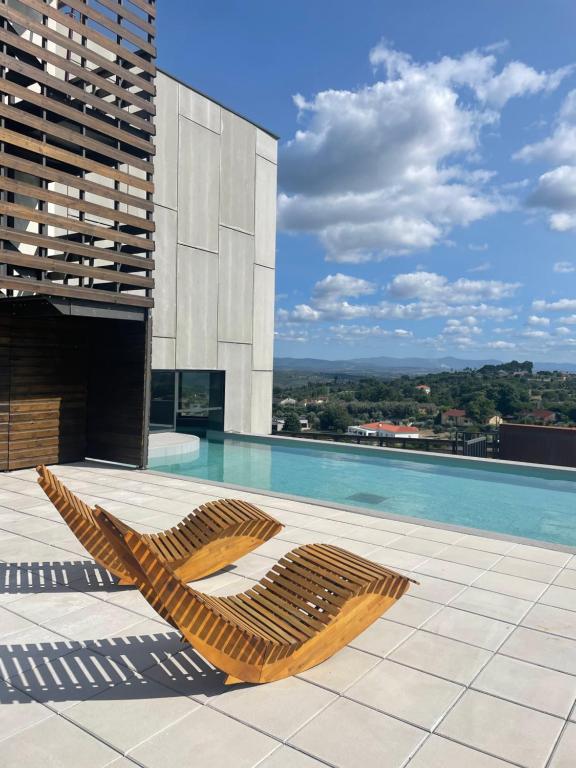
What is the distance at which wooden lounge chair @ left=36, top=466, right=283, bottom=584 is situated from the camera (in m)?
4.70

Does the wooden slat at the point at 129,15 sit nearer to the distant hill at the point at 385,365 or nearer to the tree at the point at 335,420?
the distant hill at the point at 385,365

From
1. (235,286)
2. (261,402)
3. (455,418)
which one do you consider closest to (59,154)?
(235,286)

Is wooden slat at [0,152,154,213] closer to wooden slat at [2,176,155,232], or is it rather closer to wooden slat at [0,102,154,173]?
wooden slat at [2,176,155,232]

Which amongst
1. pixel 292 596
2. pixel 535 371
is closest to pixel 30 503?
pixel 292 596

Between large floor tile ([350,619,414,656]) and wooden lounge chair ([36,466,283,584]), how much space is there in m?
1.43

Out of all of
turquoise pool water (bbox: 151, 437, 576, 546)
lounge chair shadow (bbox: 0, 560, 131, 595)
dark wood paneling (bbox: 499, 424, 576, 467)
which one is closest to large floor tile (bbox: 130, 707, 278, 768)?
lounge chair shadow (bbox: 0, 560, 131, 595)

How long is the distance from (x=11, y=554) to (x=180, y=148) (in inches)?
485

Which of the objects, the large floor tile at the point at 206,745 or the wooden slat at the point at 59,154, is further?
the wooden slat at the point at 59,154

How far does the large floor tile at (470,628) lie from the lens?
3.99 m

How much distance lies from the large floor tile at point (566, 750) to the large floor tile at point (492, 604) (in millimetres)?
1322

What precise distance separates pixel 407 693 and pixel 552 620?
5.42 feet

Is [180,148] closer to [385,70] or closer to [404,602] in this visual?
[385,70]

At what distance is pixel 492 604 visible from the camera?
4.61 m

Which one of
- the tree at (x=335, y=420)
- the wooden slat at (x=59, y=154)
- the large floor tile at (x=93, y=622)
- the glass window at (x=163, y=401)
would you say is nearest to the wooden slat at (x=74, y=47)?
the wooden slat at (x=59, y=154)
